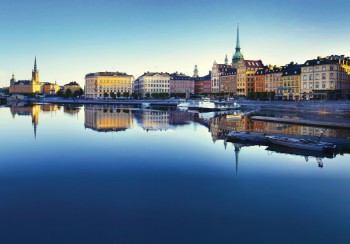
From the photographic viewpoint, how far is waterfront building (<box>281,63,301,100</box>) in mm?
96875

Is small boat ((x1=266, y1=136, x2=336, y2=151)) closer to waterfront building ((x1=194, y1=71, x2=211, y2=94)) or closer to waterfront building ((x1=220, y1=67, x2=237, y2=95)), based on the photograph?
waterfront building ((x1=220, y1=67, x2=237, y2=95))

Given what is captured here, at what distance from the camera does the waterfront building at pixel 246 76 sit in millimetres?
125625

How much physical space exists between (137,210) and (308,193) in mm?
8403

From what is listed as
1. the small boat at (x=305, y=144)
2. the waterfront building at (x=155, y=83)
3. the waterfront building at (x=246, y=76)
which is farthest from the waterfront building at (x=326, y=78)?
the waterfront building at (x=155, y=83)

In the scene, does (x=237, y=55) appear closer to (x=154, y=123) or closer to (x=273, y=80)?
(x=273, y=80)

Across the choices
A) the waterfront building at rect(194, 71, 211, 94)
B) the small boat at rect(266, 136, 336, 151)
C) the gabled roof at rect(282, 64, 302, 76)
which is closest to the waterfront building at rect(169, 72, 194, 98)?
the waterfront building at rect(194, 71, 211, 94)

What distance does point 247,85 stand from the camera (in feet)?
413

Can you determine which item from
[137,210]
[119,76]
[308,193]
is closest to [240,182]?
[308,193]

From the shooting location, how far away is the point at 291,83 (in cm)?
9925

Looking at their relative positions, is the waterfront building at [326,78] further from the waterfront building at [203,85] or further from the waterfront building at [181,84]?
the waterfront building at [181,84]

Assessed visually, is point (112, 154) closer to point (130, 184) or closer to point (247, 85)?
point (130, 184)

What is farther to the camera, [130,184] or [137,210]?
[130,184]

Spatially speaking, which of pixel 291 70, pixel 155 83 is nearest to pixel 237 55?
pixel 155 83

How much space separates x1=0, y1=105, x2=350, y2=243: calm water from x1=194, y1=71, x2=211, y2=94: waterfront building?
465 ft
